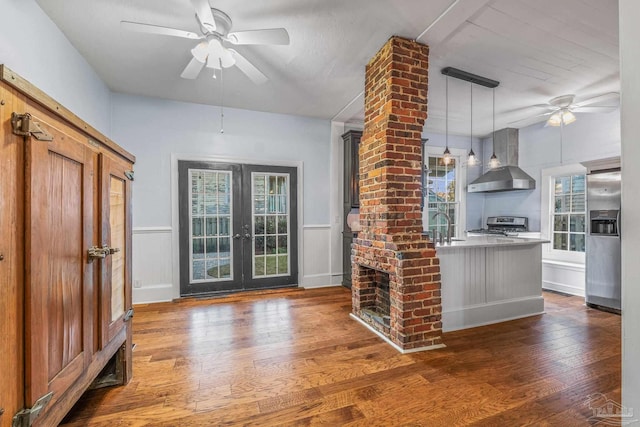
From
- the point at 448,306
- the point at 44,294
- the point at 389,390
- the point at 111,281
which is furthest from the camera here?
the point at 448,306

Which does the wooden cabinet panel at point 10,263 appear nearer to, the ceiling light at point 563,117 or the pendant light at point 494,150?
the pendant light at point 494,150

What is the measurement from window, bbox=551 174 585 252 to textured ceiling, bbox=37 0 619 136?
1.46 m

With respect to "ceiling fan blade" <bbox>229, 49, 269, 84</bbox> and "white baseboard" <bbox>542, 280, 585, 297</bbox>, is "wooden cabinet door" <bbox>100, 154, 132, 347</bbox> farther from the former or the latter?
"white baseboard" <bbox>542, 280, 585, 297</bbox>

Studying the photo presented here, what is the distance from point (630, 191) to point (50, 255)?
1897 millimetres

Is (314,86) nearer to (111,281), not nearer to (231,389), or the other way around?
(111,281)

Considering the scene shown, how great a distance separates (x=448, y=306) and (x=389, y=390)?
1339 millimetres

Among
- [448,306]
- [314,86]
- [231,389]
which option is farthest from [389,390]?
[314,86]

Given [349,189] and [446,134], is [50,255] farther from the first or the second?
[446,134]

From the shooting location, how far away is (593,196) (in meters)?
3.85

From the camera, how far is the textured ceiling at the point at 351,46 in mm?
2297

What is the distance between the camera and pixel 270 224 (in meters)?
4.64

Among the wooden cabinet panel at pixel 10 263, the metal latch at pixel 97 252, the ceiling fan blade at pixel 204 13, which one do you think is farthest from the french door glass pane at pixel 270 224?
the wooden cabinet panel at pixel 10 263

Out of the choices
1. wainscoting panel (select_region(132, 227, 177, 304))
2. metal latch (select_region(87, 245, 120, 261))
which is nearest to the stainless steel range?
wainscoting panel (select_region(132, 227, 177, 304))

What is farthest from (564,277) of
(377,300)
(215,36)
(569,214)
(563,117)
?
(215,36)
